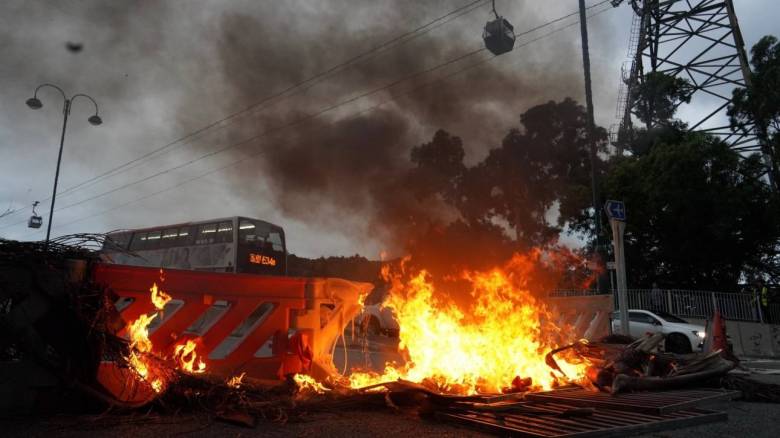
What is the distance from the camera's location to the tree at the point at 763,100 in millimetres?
20797


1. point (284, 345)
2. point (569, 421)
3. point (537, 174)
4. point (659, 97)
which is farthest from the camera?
point (537, 174)

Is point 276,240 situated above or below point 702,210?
below

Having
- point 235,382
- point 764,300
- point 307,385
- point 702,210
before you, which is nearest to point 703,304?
point 764,300

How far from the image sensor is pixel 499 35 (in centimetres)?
1001

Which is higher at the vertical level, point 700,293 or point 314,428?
point 700,293

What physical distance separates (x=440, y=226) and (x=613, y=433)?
9660 millimetres

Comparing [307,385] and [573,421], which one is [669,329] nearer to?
[573,421]

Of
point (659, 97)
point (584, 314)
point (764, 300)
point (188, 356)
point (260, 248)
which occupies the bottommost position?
point (188, 356)

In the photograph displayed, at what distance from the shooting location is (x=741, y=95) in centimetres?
2216

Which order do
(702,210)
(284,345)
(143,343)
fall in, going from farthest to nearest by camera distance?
1. (702,210)
2. (284,345)
3. (143,343)

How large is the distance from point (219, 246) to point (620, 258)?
13.4 m

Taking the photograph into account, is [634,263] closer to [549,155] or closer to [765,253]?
[765,253]

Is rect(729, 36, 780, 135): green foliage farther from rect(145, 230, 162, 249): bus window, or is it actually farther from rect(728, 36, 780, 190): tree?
rect(145, 230, 162, 249): bus window

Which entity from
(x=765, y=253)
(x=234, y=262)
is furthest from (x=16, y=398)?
(x=765, y=253)
